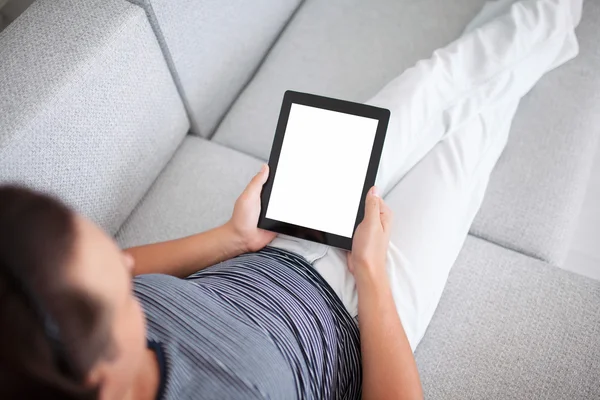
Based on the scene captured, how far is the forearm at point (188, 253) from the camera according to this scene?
34.7 inches

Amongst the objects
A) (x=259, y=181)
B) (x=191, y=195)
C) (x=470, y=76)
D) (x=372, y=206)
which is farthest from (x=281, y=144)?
(x=470, y=76)

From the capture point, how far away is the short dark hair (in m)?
0.39

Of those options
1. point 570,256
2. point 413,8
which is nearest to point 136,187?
point 413,8

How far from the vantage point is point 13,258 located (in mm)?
393

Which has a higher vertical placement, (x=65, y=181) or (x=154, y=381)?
(x=65, y=181)

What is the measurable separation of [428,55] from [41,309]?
1.09 metres

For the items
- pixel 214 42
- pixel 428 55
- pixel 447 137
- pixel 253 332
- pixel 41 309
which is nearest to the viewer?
pixel 41 309

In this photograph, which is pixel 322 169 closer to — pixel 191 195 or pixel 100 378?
pixel 191 195

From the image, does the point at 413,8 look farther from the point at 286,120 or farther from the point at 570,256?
the point at 570,256

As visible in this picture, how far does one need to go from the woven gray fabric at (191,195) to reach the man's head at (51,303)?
0.62 m

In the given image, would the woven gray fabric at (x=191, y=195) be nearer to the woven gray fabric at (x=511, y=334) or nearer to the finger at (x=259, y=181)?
the finger at (x=259, y=181)

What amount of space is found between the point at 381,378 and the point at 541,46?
2.64 ft

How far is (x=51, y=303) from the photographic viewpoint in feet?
1.31

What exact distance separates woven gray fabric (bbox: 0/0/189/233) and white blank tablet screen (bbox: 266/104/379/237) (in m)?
0.33
